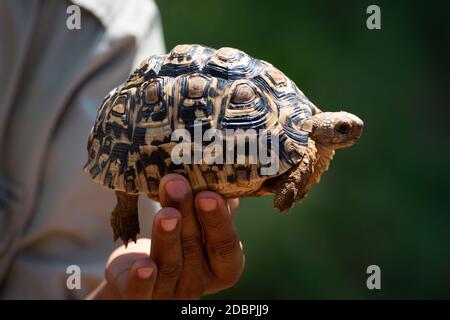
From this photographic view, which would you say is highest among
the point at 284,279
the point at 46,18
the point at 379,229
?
the point at 46,18

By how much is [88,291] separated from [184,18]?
8.56 feet

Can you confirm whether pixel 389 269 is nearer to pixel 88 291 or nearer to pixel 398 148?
pixel 398 148

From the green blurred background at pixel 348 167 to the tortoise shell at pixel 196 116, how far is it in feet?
9.82

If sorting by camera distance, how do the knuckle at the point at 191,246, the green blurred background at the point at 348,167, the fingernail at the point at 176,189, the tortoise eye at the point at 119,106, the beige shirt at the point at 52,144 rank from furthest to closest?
the green blurred background at the point at 348,167 → the beige shirt at the point at 52,144 → the knuckle at the point at 191,246 → the tortoise eye at the point at 119,106 → the fingernail at the point at 176,189

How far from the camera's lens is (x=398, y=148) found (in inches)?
198

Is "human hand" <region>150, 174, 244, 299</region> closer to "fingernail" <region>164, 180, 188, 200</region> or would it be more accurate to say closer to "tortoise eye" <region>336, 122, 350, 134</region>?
"fingernail" <region>164, 180, 188, 200</region>

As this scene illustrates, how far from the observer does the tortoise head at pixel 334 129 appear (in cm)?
196

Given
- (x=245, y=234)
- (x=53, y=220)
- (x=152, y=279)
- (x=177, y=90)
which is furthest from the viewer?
(x=245, y=234)

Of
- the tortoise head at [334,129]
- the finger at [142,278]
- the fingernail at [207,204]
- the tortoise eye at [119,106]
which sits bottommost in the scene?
the finger at [142,278]

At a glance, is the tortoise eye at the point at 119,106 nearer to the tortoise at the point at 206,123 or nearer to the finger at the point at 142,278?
the tortoise at the point at 206,123

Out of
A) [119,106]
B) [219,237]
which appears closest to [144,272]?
[219,237]

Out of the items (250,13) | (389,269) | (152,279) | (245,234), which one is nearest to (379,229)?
(389,269)

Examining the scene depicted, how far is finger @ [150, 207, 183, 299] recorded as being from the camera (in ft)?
6.26

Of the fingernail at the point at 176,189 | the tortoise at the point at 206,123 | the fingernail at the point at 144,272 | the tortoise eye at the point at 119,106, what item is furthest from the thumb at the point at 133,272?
the tortoise eye at the point at 119,106
